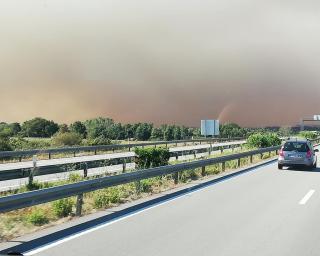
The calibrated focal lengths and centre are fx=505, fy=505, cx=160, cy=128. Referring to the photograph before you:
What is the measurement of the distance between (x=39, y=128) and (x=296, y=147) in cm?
12069

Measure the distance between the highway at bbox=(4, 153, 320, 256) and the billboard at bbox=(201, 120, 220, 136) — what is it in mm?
34878

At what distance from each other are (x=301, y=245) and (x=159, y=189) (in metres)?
7.53

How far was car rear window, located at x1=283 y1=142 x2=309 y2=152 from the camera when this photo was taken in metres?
23.6

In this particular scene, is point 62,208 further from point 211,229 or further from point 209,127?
point 209,127

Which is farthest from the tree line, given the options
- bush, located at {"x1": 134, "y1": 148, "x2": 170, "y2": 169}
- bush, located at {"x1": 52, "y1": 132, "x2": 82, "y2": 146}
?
bush, located at {"x1": 134, "y1": 148, "x2": 170, "y2": 169}

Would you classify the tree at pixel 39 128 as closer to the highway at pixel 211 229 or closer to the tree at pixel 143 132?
the tree at pixel 143 132

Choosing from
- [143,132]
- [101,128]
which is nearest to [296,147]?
[143,132]

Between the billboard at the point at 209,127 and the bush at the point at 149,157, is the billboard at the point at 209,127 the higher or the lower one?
the higher one

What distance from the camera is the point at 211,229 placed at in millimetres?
8797

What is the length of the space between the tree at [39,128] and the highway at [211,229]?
128495 millimetres

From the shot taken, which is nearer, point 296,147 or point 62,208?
point 62,208

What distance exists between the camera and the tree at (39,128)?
13800cm

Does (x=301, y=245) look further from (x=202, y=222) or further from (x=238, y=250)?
(x=202, y=222)

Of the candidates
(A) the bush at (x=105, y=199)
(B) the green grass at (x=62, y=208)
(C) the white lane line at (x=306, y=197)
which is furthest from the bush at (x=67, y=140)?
(A) the bush at (x=105, y=199)
